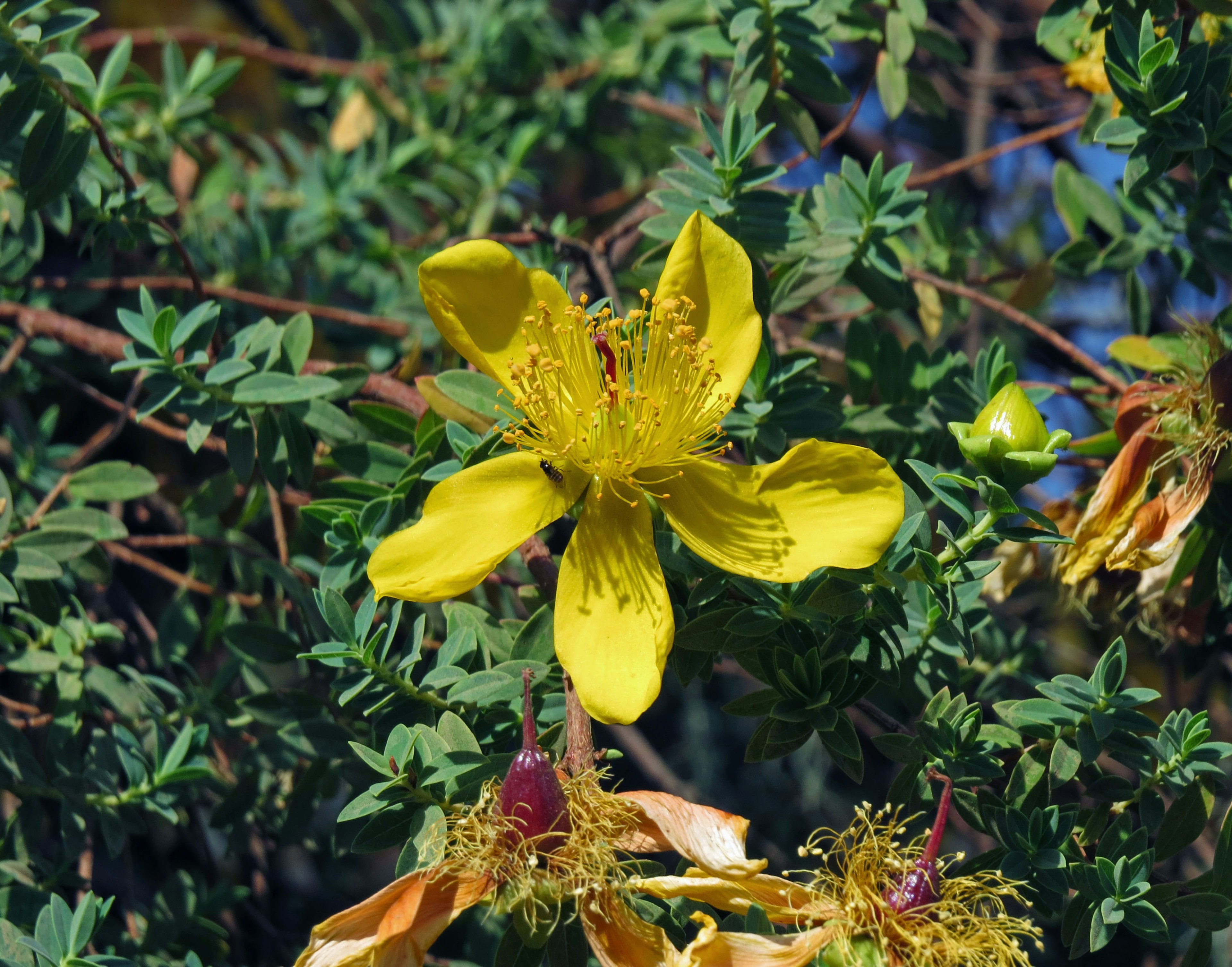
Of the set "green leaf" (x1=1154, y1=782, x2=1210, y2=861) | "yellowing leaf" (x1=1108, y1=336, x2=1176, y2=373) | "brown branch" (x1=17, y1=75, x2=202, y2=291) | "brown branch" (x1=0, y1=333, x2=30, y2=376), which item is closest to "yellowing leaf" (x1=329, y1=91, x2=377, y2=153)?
"brown branch" (x1=17, y1=75, x2=202, y2=291)

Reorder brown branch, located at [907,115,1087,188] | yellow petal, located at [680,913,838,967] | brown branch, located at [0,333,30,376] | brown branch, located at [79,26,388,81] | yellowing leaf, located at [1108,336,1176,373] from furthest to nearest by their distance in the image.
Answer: brown branch, located at [79,26,388,81] < brown branch, located at [907,115,1087,188] < brown branch, located at [0,333,30,376] < yellowing leaf, located at [1108,336,1176,373] < yellow petal, located at [680,913,838,967]

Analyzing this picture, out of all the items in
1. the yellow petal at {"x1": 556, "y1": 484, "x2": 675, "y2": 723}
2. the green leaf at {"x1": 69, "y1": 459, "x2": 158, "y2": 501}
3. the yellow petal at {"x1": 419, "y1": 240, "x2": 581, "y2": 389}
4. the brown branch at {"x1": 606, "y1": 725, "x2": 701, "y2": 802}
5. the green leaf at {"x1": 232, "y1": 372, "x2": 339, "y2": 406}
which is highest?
the yellow petal at {"x1": 419, "y1": 240, "x2": 581, "y2": 389}

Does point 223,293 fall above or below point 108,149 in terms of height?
below

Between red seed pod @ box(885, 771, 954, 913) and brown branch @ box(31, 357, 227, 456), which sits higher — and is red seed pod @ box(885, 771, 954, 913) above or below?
below

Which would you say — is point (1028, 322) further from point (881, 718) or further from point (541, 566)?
point (541, 566)

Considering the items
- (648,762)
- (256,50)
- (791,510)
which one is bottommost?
(648,762)

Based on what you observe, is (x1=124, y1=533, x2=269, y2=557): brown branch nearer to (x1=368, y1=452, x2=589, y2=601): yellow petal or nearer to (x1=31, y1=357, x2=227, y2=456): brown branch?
(x1=31, y1=357, x2=227, y2=456): brown branch

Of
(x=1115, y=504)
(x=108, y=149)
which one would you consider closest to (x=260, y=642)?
(x=108, y=149)

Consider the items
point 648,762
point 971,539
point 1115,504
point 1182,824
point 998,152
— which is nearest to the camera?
point 971,539
